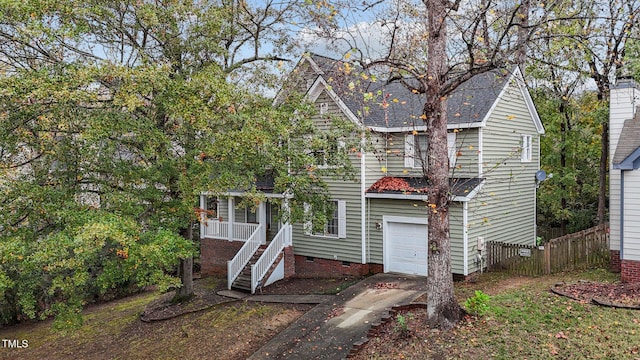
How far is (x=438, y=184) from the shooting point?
8.95 m

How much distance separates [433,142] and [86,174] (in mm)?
9725

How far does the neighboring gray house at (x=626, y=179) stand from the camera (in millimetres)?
11883

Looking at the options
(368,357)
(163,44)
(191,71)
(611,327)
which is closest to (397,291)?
(368,357)

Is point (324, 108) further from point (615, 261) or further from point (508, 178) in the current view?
point (615, 261)

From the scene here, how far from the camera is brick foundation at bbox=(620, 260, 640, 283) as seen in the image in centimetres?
1181

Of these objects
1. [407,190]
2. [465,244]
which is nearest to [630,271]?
[465,244]

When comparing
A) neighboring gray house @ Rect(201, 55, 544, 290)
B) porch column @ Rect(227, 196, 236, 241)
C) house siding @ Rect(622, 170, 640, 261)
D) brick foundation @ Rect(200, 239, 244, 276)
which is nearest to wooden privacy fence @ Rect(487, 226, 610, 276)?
neighboring gray house @ Rect(201, 55, 544, 290)

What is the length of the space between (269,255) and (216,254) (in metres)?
4.24

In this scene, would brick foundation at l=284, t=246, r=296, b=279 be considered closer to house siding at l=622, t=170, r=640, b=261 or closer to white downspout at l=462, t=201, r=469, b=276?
white downspout at l=462, t=201, r=469, b=276

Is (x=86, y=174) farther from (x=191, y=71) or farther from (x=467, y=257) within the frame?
(x=467, y=257)

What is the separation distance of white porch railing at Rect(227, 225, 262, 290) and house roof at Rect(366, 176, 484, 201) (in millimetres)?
5165

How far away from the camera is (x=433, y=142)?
29.8ft

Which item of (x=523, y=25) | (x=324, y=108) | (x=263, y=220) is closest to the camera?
(x=523, y=25)

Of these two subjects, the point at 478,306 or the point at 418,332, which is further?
the point at 478,306
